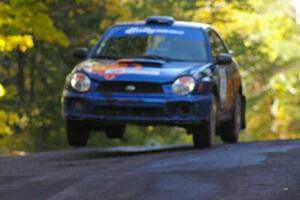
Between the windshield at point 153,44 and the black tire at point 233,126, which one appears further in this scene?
the black tire at point 233,126

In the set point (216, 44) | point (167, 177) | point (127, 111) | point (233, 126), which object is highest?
point (216, 44)

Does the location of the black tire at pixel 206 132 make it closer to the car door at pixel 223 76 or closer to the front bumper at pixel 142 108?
the front bumper at pixel 142 108

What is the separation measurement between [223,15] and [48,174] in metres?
21.8

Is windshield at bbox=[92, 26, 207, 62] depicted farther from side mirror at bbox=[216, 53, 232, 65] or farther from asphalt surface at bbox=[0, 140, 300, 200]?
asphalt surface at bbox=[0, 140, 300, 200]

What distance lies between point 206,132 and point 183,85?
0.73 m

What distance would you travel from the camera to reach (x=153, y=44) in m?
14.0

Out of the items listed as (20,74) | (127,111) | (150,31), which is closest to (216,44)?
(150,31)

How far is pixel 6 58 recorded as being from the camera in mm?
26438

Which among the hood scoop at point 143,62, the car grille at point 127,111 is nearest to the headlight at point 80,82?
the car grille at point 127,111

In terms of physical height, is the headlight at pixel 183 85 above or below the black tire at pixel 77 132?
above

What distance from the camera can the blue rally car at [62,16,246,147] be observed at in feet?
41.2

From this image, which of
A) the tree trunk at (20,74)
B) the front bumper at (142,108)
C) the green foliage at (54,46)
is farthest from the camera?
the tree trunk at (20,74)

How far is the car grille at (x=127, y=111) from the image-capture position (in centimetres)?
1259

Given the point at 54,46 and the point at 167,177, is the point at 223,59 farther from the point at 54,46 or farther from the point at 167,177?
the point at 54,46
